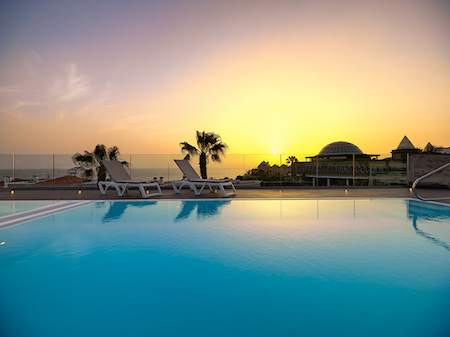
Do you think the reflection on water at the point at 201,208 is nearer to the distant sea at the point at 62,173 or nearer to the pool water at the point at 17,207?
the pool water at the point at 17,207

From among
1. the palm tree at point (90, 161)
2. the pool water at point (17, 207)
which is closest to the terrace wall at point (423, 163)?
the pool water at point (17, 207)

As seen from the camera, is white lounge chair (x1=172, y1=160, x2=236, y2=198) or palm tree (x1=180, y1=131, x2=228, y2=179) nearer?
white lounge chair (x1=172, y1=160, x2=236, y2=198)

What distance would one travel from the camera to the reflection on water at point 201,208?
659 cm

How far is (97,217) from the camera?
21.4 feet

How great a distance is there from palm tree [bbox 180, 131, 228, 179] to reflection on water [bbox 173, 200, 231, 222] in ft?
24.4

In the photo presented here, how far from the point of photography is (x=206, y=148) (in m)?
16.1

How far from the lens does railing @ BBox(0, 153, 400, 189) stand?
13812mm

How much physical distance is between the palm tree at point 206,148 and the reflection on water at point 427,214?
384 inches

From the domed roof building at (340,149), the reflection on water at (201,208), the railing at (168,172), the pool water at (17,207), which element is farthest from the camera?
the domed roof building at (340,149)

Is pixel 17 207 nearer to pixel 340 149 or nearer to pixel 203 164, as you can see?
pixel 203 164

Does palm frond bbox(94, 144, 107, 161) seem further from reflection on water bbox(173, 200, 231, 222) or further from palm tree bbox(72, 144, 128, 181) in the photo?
reflection on water bbox(173, 200, 231, 222)

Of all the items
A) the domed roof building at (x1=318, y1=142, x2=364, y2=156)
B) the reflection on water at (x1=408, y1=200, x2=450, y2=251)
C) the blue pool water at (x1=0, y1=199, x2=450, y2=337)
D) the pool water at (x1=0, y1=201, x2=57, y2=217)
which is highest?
the domed roof building at (x1=318, y1=142, x2=364, y2=156)

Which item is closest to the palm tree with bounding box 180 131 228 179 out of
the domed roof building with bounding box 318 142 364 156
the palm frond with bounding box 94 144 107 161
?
the palm frond with bounding box 94 144 107 161

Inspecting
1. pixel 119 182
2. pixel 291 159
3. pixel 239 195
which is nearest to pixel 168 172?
pixel 119 182
